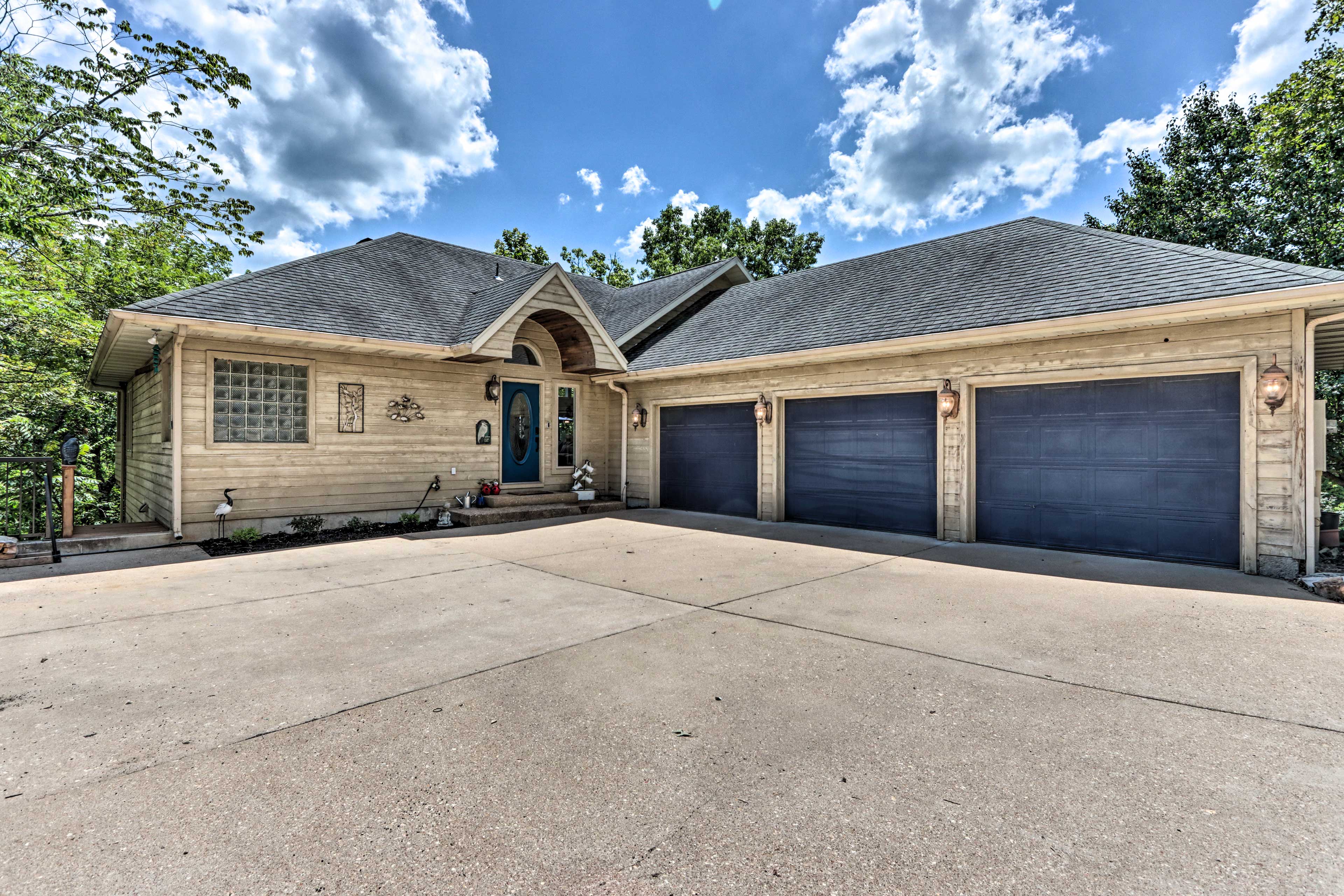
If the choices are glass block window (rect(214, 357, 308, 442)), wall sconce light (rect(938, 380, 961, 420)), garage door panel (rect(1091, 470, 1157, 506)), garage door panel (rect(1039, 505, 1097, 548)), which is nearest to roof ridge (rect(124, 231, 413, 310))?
glass block window (rect(214, 357, 308, 442))

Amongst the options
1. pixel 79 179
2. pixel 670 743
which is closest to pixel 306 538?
pixel 670 743

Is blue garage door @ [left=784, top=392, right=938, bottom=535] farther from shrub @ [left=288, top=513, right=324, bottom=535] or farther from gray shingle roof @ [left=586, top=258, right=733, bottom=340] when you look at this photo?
shrub @ [left=288, top=513, right=324, bottom=535]

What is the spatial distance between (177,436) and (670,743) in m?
8.20

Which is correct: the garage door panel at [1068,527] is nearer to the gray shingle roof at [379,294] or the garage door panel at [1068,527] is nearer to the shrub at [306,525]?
the gray shingle roof at [379,294]

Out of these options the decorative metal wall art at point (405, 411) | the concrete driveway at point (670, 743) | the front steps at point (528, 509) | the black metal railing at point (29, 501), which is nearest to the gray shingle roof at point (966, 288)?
the front steps at point (528, 509)

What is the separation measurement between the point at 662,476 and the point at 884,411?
4.65 metres

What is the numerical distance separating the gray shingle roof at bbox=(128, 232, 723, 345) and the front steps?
110 inches

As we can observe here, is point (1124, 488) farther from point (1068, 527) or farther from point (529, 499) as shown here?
point (529, 499)

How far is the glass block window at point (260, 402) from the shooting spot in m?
7.83

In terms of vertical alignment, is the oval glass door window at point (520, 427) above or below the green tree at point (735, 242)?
below

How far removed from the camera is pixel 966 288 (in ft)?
27.9

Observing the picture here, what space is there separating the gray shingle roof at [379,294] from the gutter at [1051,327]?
13.0 ft

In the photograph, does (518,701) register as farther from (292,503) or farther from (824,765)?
(292,503)

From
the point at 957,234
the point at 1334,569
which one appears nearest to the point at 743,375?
the point at 957,234
